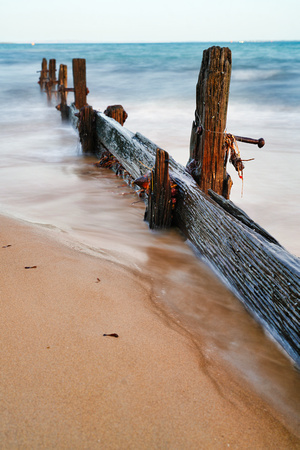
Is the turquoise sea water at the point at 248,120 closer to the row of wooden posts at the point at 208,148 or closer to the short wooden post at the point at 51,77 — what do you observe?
the short wooden post at the point at 51,77

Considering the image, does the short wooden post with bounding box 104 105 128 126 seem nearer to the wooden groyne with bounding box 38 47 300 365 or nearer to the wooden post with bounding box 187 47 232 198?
the wooden groyne with bounding box 38 47 300 365

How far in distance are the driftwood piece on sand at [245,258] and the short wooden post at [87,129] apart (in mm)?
3295

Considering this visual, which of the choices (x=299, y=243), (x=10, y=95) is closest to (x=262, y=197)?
(x=299, y=243)

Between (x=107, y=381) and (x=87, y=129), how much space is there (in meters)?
5.75

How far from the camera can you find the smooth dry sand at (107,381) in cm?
137

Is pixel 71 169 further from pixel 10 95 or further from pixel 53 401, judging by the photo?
pixel 10 95

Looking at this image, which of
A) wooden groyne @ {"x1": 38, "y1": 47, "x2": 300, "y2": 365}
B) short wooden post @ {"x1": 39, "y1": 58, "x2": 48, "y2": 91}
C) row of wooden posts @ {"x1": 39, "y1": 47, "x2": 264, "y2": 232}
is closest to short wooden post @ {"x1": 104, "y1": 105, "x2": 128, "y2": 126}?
wooden groyne @ {"x1": 38, "y1": 47, "x2": 300, "y2": 365}

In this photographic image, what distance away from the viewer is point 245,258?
2342mm

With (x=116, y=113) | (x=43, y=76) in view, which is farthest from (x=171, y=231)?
(x=43, y=76)

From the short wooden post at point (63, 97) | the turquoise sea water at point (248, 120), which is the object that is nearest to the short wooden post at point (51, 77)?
the turquoise sea water at point (248, 120)

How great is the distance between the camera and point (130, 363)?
169cm

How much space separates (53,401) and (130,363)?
37cm

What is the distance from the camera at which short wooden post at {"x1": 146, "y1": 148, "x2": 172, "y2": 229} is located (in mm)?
3389

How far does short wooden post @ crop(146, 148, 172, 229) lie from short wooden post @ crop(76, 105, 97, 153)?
3520mm
